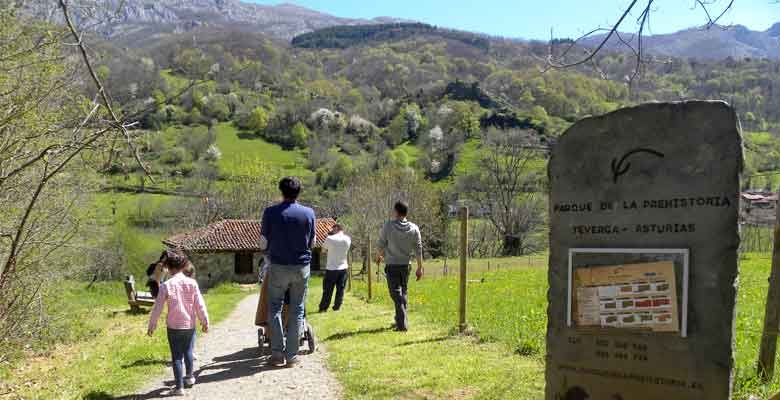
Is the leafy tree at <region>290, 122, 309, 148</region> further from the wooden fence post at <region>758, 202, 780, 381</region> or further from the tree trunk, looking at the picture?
the wooden fence post at <region>758, 202, 780, 381</region>

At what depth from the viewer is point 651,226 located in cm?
378

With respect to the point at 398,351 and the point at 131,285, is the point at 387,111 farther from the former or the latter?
the point at 398,351

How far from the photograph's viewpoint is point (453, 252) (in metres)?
52.2

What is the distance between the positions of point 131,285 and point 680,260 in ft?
54.5

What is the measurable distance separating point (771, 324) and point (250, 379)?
203 inches

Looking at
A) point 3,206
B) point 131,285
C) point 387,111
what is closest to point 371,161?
point 387,111

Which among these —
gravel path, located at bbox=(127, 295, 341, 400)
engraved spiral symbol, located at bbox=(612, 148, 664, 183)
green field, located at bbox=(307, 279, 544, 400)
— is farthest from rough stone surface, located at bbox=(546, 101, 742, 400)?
gravel path, located at bbox=(127, 295, 341, 400)

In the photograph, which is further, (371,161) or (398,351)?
(371,161)

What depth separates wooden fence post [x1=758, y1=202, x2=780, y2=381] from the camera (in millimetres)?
4844

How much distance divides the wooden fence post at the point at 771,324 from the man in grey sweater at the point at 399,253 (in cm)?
449

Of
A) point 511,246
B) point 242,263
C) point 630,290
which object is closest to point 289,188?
point 630,290

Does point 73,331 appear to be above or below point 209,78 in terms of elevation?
below

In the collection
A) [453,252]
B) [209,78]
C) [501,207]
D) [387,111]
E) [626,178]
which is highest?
[387,111]

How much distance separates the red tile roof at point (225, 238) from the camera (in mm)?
43644
